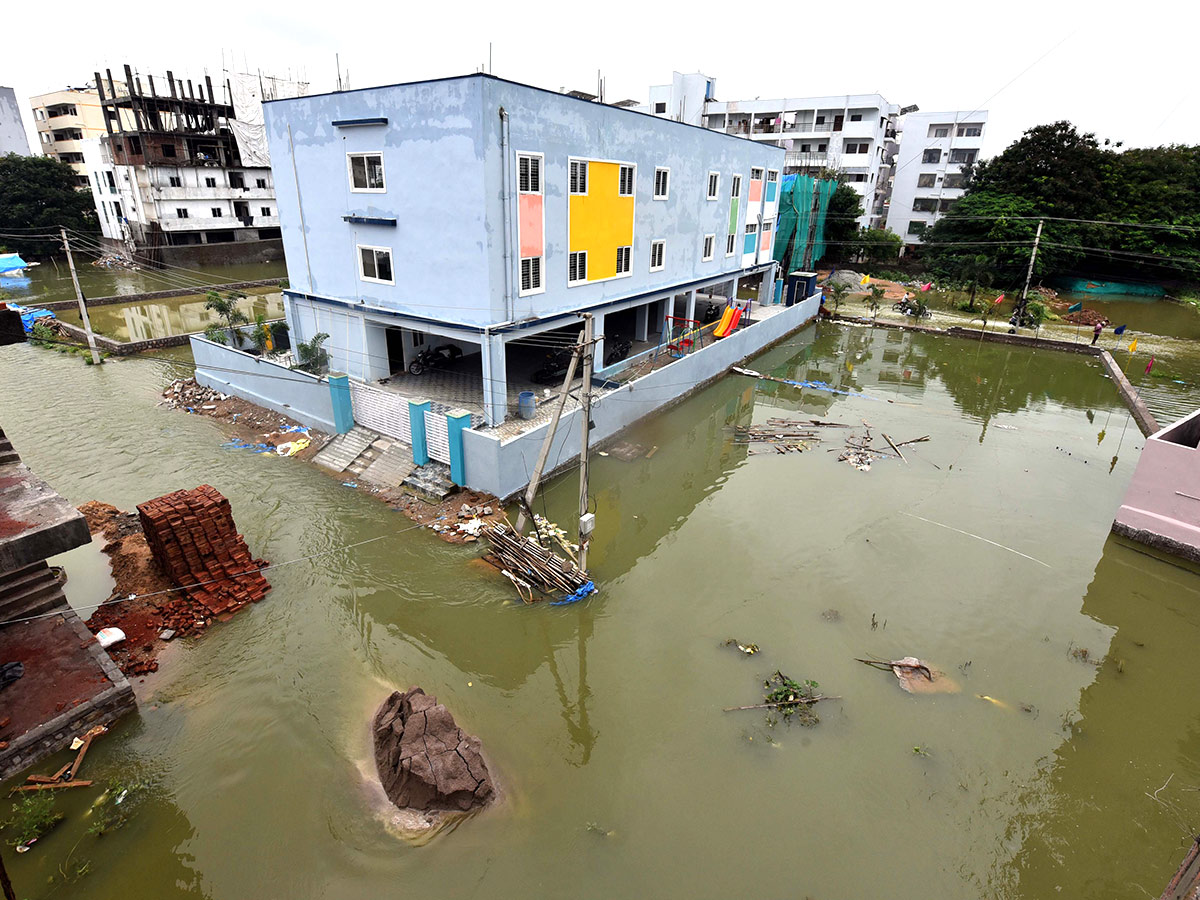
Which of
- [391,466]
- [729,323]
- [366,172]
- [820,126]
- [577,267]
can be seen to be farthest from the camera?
[820,126]

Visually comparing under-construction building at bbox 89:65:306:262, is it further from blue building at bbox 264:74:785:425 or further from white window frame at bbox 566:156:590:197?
white window frame at bbox 566:156:590:197

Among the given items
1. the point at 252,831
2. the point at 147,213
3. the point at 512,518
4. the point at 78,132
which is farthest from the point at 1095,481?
the point at 78,132

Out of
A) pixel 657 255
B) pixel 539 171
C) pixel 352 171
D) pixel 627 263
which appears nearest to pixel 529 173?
pixel 539 171

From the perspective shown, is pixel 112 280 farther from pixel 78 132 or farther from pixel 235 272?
pixel 78 132

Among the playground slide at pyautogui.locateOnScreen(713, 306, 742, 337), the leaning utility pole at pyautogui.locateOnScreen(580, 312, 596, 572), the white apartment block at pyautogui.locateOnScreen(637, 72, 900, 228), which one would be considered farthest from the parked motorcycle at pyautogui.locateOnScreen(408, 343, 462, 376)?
the white apartment block at pyautogui.locateOnScreen(637, 72, 900, 228)

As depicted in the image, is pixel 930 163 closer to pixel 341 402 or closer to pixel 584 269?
pixel 584 269

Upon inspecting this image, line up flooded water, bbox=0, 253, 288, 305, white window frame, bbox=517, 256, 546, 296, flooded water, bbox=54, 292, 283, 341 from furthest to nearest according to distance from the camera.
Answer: flooded water, bbox=0, 253, 288, 305 < flooded water, bbox=54, 292, 283, 341 < white window frame, bbox=517, 256, 546, 296

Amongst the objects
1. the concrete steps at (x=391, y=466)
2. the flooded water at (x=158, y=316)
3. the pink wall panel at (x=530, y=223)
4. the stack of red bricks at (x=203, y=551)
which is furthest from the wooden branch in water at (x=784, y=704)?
the flooded water at (x=158, y=316)
